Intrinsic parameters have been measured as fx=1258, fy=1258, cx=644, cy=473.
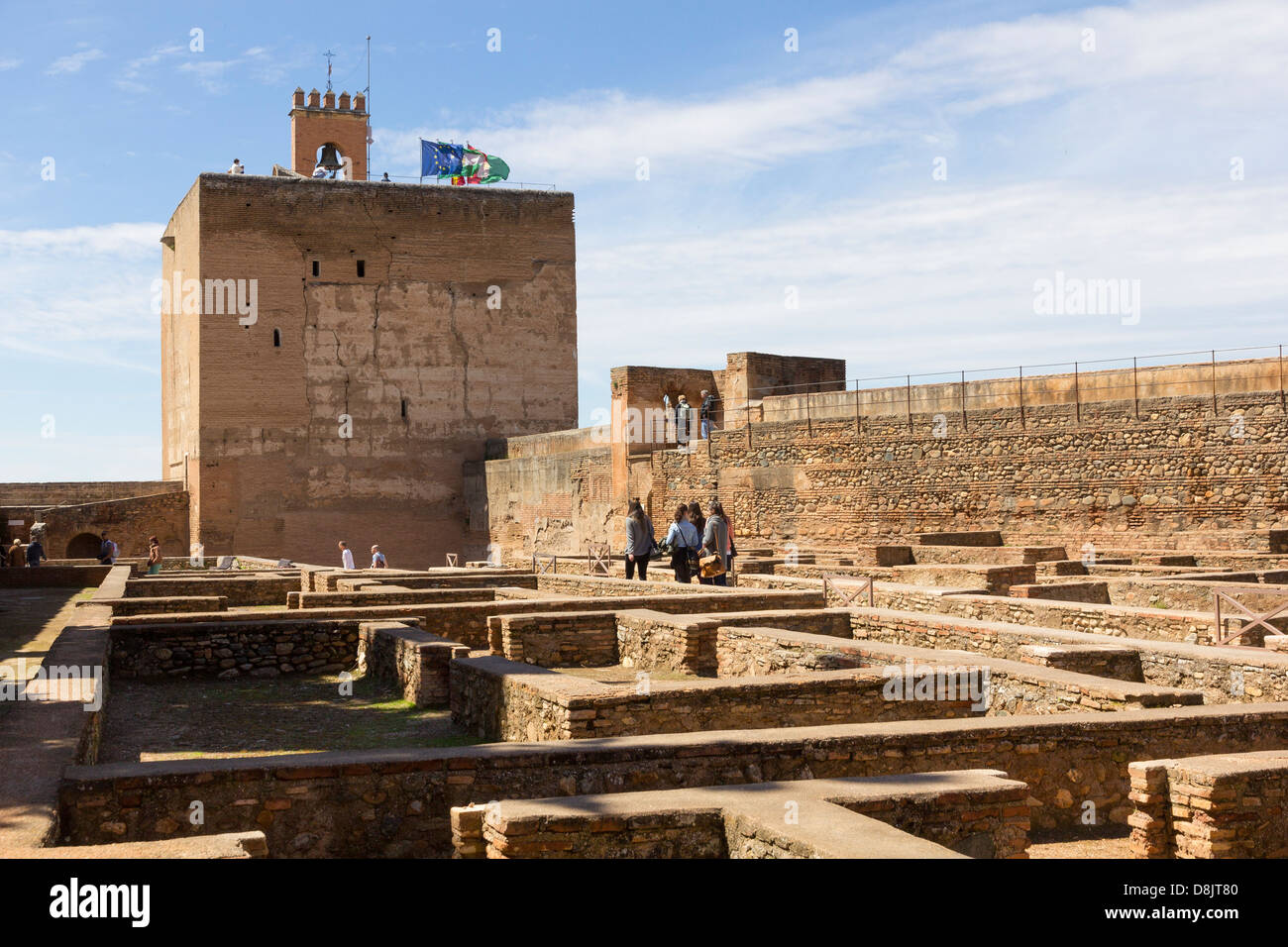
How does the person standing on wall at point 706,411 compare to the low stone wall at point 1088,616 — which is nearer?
the low stone wall at point 1088,616

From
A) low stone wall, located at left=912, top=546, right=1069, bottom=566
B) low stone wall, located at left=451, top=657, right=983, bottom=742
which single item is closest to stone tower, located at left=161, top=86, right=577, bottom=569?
low stone wall, located at left=912, top=546, right=1069, bottom=566

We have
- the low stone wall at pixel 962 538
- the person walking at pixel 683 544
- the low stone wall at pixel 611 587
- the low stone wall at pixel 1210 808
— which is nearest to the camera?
the low stone wall at pixel 1210 808

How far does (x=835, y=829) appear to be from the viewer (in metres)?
3.65

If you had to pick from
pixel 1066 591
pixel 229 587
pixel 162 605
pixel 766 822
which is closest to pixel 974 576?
pixel 1066 591

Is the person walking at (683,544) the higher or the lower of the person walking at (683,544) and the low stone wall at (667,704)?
the higher

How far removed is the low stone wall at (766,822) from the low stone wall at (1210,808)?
2.30ft

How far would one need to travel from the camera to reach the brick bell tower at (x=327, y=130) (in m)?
36.7

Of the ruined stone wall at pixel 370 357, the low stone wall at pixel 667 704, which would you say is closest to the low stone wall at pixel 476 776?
the low stone wall at pixel 667 704

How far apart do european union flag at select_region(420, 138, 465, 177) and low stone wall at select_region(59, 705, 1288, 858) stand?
Result: 31.4 metres

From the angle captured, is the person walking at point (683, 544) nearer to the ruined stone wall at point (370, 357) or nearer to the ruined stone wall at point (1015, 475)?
the ruined stone wall at point (1015, 475)

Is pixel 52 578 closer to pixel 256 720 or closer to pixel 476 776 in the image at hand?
pixel 256 720

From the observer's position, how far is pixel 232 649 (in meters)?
9.83

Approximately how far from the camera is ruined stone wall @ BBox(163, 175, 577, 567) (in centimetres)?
3088

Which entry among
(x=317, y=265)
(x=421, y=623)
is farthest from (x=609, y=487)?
(x=421, y=623)
